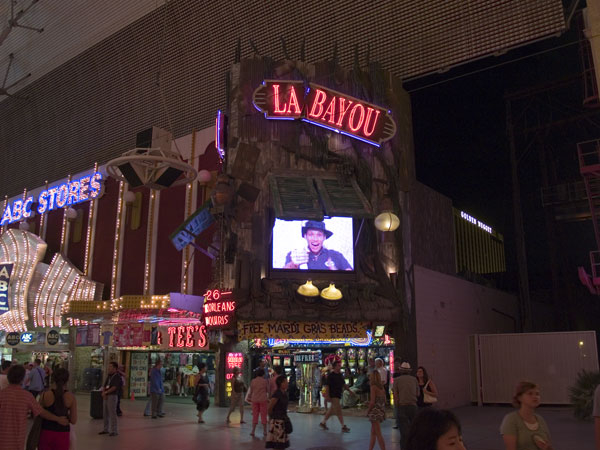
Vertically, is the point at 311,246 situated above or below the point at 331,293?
above

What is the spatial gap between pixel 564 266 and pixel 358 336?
14438mm

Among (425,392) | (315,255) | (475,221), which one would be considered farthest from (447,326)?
(425,392)

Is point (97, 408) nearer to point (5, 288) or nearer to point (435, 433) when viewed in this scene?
point (5, 288)

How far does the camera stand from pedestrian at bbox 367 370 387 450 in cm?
1010

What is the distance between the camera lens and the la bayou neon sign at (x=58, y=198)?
26.1 meters

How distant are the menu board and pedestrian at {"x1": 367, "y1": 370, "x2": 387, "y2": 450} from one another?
14.6 m

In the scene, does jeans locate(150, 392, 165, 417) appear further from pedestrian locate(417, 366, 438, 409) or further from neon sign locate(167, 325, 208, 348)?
pedestrian locate(417, 366, 438, 409)

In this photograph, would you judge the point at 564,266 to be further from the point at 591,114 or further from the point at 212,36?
the point at 212,36

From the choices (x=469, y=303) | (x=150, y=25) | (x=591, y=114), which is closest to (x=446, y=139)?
(x=591, y=114)

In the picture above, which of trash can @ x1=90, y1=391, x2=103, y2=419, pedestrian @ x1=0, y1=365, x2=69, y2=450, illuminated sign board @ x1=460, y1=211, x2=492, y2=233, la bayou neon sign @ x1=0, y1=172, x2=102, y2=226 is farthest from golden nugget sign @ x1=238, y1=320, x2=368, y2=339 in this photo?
la bayou neon sign @ x1=0, y1=172, x2=102, y2=226

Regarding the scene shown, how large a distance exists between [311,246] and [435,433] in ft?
46.3

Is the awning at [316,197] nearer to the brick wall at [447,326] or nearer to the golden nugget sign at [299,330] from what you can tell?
the brick wall at [447,326]

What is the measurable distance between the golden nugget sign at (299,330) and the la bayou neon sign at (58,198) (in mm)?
12784

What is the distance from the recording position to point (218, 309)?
16.3 metres
